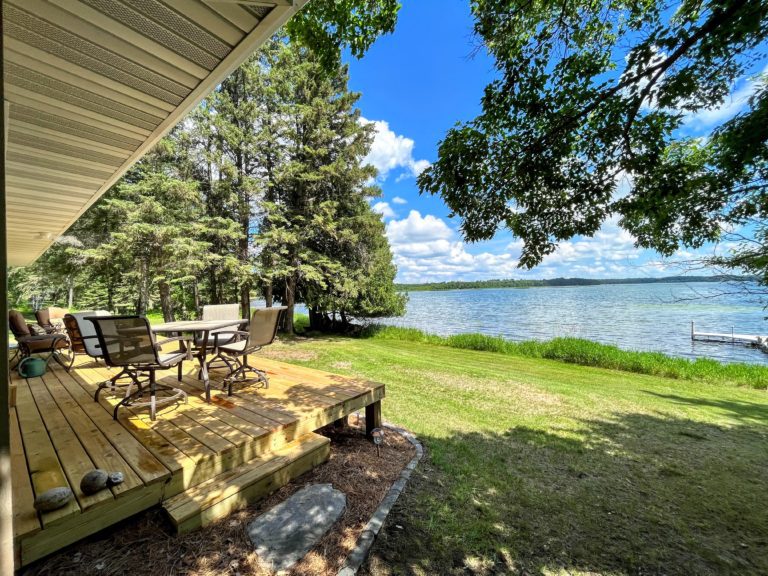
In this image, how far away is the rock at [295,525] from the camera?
1.92 m

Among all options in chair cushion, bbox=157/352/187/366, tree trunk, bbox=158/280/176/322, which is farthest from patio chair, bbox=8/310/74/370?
tree trunk, bbox=158/280/176/322

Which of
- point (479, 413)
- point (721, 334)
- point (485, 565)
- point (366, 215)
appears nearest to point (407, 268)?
point (366, 215)

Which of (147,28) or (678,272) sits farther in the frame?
(678,272)

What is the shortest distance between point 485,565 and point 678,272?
4.43 meters

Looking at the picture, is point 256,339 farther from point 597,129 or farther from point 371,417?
point 597,129

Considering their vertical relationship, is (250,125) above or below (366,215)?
above

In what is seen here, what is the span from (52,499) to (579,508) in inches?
140

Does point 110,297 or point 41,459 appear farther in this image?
point 110,297

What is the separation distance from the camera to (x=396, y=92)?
1102cm

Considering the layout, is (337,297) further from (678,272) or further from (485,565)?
(485,565)

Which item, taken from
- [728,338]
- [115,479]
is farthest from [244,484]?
[728,338]

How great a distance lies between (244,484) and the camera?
228cm

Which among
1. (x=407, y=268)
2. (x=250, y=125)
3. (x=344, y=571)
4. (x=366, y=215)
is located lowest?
(x=344, y=571)

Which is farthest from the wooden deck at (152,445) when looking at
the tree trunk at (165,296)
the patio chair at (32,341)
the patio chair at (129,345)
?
the tree trunk at (165,296)
